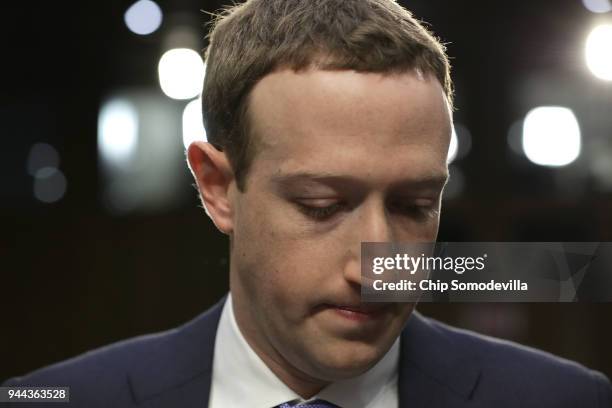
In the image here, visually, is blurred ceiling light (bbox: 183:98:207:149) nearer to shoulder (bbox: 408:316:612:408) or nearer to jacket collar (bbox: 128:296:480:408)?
jacket collar (bbox: 128:296:480:408)

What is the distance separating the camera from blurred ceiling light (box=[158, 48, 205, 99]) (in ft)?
4.90

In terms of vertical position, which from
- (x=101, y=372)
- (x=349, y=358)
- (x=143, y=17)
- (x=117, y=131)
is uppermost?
(x=143, y=17)

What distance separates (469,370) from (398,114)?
18.5 inches

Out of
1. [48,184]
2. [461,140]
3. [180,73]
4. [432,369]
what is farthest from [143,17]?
[432,369]

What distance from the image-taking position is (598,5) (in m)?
1.51

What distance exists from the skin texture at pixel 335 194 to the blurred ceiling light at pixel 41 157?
65 centimetres

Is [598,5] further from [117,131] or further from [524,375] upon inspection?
[117,131]

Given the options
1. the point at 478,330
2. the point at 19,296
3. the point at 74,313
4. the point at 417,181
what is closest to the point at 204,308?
the point at 74,313

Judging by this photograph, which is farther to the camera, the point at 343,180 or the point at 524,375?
the point at 524,375

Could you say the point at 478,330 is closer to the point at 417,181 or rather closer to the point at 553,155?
the point at 553,155

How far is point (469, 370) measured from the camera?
1.29 meters

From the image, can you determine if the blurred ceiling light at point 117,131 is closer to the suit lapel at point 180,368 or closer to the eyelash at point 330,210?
the suit lapel at point 180,368

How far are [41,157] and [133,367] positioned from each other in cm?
52

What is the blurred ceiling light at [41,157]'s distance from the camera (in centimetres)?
163
